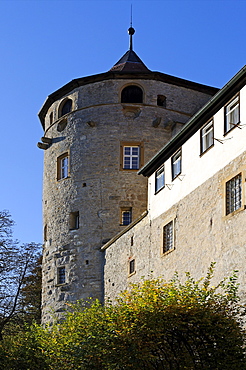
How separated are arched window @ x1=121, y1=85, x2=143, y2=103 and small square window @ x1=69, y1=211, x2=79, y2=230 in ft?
19.7

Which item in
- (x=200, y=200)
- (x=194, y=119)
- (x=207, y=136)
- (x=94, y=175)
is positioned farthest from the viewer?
(x=94, y=175)

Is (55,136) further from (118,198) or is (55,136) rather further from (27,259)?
(27,259)

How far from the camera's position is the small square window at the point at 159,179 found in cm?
2697

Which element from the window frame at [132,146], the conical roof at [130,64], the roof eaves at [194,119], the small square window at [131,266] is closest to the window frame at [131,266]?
the small square window at [131,266]

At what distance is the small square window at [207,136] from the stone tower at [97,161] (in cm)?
1036

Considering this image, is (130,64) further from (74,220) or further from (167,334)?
(167,334)

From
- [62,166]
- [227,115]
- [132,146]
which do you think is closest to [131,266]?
[132,146]

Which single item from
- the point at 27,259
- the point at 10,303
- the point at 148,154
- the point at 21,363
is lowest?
the point at 21,363

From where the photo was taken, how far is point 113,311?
66.8 feet

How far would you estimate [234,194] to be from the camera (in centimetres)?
2086

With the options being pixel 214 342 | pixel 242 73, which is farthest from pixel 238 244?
pixel 242 73

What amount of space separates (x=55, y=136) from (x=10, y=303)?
34.4ft

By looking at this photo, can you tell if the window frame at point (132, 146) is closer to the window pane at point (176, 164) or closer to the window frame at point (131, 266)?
the window frame at point (131, 266)

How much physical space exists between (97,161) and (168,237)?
961cm
